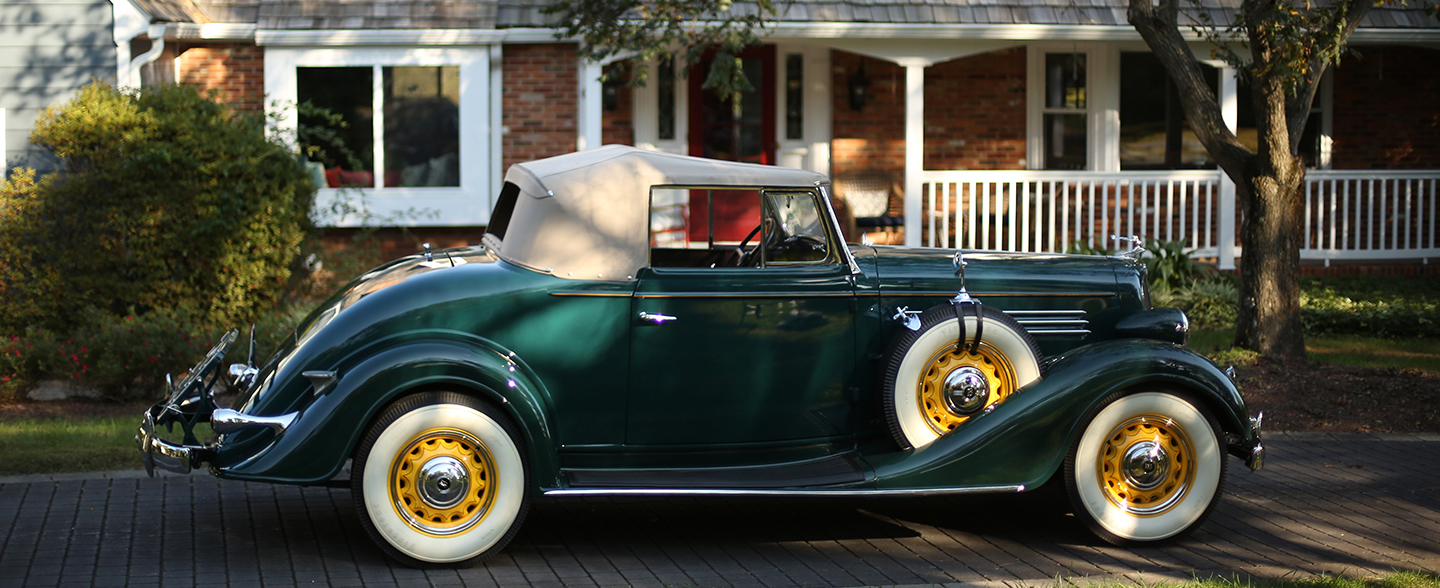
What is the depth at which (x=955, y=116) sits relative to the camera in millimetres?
15305

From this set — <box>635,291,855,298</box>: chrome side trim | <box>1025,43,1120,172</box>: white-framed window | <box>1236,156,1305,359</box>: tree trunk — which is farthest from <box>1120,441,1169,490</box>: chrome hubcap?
<box>1025,43,1120,172</box>: white-framed window

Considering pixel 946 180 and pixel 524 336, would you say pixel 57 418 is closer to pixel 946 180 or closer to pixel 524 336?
pixel 524 336

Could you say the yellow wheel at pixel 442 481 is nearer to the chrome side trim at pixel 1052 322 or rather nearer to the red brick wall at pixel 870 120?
the chrome side trim at pixel 1052 322

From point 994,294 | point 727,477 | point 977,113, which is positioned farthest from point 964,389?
point 977,113

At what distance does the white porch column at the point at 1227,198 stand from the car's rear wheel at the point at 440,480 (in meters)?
11.1

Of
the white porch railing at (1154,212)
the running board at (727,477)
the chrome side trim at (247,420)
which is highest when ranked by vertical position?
the white porch railing at (1154,212)

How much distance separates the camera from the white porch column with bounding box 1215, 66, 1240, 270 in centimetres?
1375

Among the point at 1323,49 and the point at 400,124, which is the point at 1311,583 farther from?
the point at 400,124

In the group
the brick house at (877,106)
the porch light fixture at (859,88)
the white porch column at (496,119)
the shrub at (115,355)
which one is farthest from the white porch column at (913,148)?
the shrub at (115,355)

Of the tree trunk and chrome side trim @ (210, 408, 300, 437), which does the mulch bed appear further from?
chrome side trim @ (210, 408, 300, 437)

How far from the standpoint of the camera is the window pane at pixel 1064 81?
15.4 m

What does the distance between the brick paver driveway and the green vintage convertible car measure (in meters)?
0.31

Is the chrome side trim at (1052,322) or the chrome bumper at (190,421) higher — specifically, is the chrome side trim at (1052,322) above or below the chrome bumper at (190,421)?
above

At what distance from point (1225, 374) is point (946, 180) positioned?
8306 millimetres
